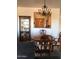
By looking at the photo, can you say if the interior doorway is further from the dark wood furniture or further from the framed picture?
the dark wood furniture

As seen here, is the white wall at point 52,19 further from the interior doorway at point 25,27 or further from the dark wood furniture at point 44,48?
the dark wood furniture at point 44,48

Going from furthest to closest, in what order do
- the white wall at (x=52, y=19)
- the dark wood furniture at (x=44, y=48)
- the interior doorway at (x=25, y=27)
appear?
1. the white wall at (x=52, y=19)
2. the interior doorway at (x=25, y=27)
3. the dark wood furniture at (x=44, y=48)

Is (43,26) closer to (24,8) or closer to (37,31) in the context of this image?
(37,31)

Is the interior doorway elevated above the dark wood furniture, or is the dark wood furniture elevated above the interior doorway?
the interior doorway

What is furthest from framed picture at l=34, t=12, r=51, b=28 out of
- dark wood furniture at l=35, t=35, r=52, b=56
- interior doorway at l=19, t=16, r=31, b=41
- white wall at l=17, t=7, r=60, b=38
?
dark wood furniture at l=35, t=35, r=52, b=56

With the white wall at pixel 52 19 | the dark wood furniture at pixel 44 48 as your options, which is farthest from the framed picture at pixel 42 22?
the dark wood furniture at pixel 44 48

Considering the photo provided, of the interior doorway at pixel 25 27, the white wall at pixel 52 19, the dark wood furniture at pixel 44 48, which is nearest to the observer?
the dark wood furniture at pixel 44 48

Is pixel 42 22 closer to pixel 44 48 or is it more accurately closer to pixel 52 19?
pixel 52 19

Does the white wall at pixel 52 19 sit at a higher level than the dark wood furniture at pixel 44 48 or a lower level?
higher

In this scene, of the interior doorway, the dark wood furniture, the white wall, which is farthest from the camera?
the white wall
